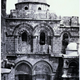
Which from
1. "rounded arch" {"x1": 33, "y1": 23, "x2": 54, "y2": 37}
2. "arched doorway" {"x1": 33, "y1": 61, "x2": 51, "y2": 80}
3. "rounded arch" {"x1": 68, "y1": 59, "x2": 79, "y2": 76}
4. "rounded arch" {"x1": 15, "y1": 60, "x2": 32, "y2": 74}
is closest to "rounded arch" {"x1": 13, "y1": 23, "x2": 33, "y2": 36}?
"rounded arch" {"x1": 33, "y1": 23, "x2": 54, "y2": 37}

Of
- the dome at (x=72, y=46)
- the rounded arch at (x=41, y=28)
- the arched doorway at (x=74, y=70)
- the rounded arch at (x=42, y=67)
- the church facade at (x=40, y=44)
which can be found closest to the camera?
the arched doorway at (x=74, y=70)

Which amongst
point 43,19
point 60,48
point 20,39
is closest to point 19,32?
point 20,39

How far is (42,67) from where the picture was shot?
71.3ft

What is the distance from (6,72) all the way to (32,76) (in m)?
4.53

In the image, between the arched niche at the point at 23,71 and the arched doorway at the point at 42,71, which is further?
the arched doorway at the point at 42,71

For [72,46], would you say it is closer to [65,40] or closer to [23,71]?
[65,40]

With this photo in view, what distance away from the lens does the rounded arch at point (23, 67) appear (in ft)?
70.3

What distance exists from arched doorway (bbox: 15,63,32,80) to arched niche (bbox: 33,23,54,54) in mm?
1919

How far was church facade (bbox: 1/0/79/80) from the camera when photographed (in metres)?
21.3

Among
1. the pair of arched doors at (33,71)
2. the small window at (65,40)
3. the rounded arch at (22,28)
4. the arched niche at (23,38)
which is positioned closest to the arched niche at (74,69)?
the pair of arched doors at (33,71)

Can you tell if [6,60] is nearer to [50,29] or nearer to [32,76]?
[32,76]

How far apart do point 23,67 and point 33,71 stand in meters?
1.03

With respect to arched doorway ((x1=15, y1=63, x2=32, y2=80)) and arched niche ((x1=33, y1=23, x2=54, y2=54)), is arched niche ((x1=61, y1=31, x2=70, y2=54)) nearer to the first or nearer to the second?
arched niche ((x1=33, y1=23, x2=54, y2=54))

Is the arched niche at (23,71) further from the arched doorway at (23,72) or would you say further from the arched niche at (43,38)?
the arched niche at (43,38)
